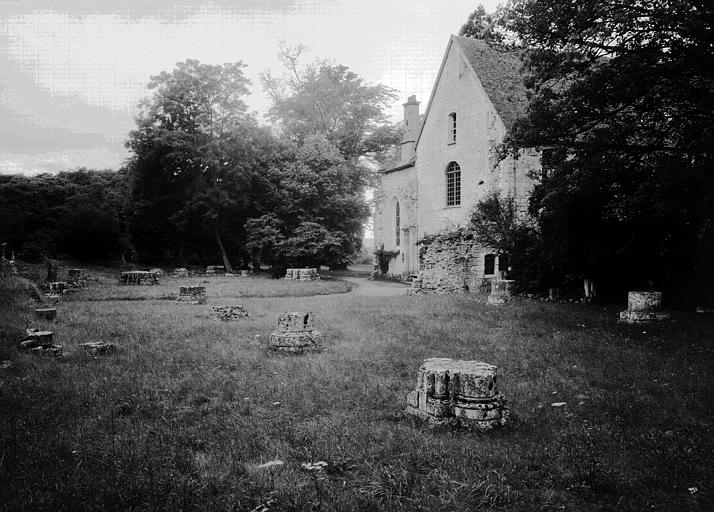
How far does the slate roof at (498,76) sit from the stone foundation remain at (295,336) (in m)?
18.9

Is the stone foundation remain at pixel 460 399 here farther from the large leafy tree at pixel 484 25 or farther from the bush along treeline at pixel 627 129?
the large leafy tree at pixel 484 25

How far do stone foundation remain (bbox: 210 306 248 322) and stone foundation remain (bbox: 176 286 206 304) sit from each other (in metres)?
4.19

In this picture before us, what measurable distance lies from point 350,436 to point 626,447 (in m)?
3.09

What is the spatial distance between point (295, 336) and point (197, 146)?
26.9 meters

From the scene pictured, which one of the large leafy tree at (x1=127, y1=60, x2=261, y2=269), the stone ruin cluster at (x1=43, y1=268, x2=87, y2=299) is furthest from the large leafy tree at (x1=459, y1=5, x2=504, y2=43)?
the large leafy tree at (x1=127, y1=60, x2=261, y2=269)

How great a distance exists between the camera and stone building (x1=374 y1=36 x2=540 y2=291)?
81.9 ft

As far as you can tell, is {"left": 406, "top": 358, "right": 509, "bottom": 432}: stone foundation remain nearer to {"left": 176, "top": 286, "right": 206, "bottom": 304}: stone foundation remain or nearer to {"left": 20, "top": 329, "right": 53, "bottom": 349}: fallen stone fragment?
{"left": 20, "top": 329, "right": 53, "bottom": 349}: fallen stone fragment

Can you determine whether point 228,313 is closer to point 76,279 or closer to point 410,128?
point 76,279

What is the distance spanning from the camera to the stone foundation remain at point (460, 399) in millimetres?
6020

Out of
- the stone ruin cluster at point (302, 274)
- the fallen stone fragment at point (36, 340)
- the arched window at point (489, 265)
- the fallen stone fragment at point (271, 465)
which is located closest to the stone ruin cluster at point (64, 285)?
the fallen stone fragment at point (36, 340)

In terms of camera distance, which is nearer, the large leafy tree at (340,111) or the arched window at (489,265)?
the arched window at (489,265)

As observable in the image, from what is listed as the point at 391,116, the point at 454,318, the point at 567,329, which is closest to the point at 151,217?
the point at 391,116

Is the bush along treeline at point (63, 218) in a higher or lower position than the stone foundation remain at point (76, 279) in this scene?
higher

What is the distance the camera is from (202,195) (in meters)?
32.8
